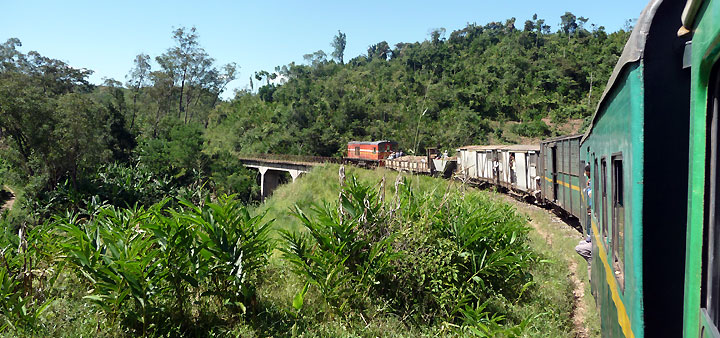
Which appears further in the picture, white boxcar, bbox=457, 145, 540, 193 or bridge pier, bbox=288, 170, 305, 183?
bridge pier, bbox=288, 170, 305, 183

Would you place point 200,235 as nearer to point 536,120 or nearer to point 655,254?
point 655,254

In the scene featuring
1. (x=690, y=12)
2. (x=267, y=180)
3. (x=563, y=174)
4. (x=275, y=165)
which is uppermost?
(x=690, y=12)

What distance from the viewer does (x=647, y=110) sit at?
2.15 meters

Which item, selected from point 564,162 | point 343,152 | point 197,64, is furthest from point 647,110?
point 197,64

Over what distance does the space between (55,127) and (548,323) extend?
83.8 feet

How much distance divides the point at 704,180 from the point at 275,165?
140ft

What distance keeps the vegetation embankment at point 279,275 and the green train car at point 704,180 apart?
330cm

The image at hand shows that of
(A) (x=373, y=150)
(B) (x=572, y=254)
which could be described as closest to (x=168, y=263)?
(B) (x=572, y=254)

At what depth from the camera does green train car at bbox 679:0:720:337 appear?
1479 millimetres

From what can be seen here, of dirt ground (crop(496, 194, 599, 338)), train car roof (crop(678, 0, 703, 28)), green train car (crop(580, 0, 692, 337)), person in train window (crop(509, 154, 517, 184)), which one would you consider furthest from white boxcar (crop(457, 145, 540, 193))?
train car roof (crop(678, 0, 703, 28))

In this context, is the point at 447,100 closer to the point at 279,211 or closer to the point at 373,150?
the point at 373,150

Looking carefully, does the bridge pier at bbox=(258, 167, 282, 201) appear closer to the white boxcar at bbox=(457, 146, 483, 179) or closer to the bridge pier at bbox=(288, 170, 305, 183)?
the bridge pier at bbox=(288, 170, 305, 183)

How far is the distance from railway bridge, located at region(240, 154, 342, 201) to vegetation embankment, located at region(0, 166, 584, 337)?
2941 centimetres

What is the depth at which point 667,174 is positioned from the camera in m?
2.12
